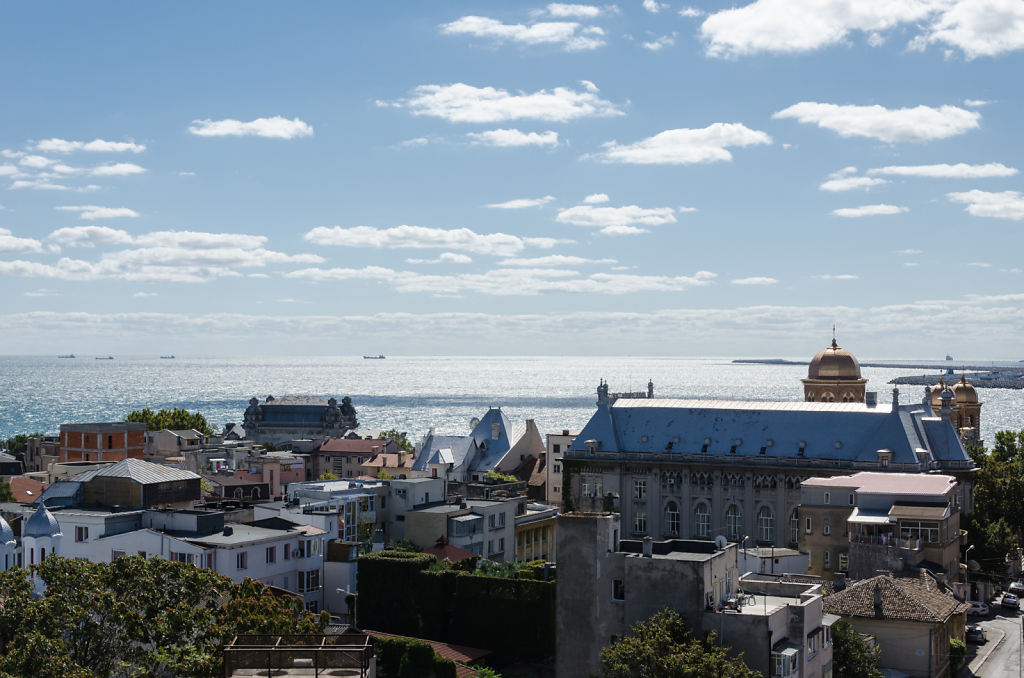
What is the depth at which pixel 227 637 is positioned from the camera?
4278cm

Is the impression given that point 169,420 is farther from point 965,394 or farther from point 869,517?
point 869,517

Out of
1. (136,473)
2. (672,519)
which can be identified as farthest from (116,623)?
(672,519)

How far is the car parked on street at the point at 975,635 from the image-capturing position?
75688 millimetres

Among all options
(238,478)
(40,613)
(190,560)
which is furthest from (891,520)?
(238,478)

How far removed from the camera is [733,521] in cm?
10300

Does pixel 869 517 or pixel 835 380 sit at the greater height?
pixel 835 380

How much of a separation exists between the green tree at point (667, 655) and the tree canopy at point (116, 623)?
47.9 feet

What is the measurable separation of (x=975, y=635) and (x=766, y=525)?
2706 cm

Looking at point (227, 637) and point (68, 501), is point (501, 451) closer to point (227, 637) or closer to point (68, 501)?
point (68, 501)

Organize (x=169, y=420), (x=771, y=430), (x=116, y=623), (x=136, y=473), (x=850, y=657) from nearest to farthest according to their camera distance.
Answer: (x=116, y=623) < (x=850, y=657) < (x=136, y=473) < (x=771, y=430) < (x=169, y=420)


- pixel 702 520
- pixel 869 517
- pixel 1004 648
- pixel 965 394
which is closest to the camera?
pixel 1004 648

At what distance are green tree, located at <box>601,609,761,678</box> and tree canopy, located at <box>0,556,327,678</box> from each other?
14595 mm

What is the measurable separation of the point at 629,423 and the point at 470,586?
4239 cm

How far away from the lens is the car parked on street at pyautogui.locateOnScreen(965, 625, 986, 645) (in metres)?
75.7
